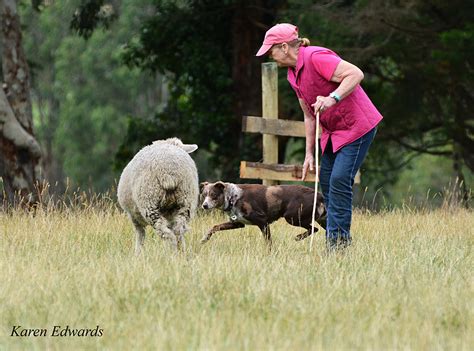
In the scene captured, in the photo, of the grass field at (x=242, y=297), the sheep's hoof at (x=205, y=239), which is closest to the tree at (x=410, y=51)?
the sheep's hoof at (x=205, y=239)

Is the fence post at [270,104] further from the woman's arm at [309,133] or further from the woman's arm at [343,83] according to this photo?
the woman's arm at [343,83]

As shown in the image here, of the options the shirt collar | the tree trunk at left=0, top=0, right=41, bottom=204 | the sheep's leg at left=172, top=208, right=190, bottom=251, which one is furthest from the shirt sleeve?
the tree trunk at left=0, top=0, right=41, bottom=204

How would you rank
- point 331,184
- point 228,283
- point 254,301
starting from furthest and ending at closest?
point 331,184 → point 228,283 → point 254,301

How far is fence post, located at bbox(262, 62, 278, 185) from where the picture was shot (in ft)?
43.8

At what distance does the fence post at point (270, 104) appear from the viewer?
1336 cm

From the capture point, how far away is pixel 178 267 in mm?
7434

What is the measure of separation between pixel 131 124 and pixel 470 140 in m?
7.96

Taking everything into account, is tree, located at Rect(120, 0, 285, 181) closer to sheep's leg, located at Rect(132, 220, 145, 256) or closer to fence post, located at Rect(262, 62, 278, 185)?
fence post, located at Rect(262, 62, 278, 185)

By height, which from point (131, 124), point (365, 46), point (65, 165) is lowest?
point (65, 165)

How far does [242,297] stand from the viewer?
6.48m

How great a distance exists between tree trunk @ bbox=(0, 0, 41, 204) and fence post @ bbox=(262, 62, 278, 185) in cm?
474

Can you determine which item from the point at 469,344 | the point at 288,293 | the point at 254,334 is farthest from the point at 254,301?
the point at 469,344

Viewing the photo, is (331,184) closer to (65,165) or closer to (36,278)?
(36,278)

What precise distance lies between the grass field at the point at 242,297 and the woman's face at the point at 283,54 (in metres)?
1.71
